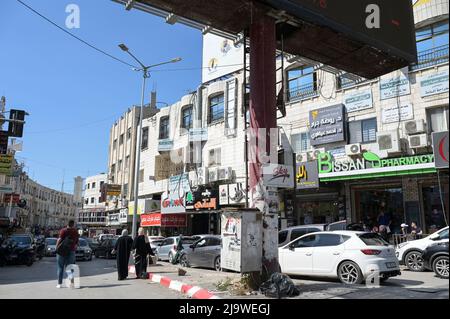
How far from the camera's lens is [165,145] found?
34.8 m

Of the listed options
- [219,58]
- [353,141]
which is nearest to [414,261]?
[353,141]

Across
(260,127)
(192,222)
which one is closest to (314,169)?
(260,127)

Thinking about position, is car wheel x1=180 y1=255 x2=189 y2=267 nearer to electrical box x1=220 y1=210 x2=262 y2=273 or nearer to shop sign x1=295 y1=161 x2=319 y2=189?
shop sign x1=295 y1=161 x2=319 y2=189

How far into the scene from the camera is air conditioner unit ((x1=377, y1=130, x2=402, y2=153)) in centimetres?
1830

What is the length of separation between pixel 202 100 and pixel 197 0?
21021 millimetres

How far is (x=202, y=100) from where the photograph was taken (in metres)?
31.6

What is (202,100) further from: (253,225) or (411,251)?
(253,225)

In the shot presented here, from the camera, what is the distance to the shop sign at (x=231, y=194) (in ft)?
83.9

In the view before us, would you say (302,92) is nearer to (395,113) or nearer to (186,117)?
(395,113)

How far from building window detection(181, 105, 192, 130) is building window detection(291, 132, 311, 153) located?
460 inches

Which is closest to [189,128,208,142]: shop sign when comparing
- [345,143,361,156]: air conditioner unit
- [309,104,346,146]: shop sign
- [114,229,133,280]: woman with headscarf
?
[309,104,346,146]: shop sign

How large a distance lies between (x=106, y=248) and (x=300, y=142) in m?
15.6

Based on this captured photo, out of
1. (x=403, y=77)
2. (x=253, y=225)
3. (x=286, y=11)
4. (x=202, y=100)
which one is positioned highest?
(x=202, y=100)

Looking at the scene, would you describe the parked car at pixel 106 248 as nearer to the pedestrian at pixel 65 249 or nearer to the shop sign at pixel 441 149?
the pedestrian at pixel 65 249
